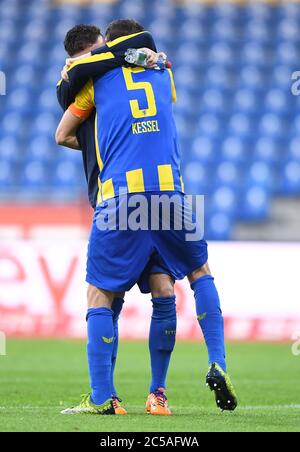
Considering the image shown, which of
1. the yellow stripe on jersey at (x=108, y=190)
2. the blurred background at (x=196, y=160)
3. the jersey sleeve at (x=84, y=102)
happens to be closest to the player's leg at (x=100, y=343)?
the yellow stripe on jersey at (x=108, y=190)

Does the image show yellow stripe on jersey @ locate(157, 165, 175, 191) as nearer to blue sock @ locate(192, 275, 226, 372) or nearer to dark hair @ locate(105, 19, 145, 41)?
blue sock @ locate(192, 275, 226, 372)

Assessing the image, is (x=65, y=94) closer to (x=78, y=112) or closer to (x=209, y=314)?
(x=78, y=112)

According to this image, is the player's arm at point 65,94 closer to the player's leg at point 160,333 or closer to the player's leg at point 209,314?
the player's leg at point 160,333

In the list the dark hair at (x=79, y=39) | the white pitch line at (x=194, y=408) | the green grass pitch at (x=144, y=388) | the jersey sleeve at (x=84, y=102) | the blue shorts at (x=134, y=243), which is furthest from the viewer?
the white pitch line at (x=194, y=408)

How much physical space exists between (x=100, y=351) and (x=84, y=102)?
1.35m

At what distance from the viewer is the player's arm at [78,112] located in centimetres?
550

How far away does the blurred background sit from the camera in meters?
12.8

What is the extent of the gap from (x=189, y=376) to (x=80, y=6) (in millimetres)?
13655

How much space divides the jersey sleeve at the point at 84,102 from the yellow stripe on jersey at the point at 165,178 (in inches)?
20.7

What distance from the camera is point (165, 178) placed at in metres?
5.39

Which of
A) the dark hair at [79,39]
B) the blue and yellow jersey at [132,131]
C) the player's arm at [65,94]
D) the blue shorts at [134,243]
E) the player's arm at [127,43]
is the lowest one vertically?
the blue shorts at [134,243]

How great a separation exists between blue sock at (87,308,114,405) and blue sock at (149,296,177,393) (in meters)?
0.32
